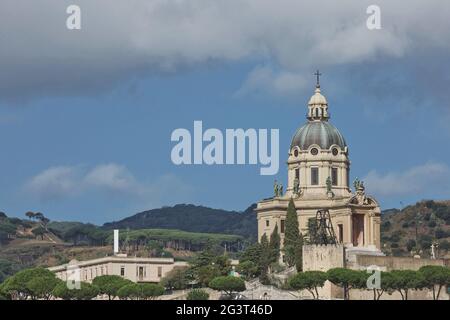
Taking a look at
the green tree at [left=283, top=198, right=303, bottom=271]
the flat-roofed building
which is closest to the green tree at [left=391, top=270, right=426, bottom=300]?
the green tree at [left=283, top=198, right=303, bottom=271]

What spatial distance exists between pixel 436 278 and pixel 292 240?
611 inches

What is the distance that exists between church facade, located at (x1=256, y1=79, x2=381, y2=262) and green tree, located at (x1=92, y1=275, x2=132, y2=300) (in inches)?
695

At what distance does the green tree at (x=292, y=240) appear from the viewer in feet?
Answer: 486

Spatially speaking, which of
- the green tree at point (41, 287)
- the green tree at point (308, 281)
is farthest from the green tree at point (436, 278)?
the green tree at point (41, 287)

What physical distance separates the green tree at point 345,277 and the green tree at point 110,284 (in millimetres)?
18504

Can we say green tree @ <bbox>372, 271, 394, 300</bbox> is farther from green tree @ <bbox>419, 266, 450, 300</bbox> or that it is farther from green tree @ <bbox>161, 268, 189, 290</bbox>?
green tree @ <bbox>161, 268, 189, 290</bbox>

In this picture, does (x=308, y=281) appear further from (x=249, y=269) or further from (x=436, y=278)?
(x=436, y=278)

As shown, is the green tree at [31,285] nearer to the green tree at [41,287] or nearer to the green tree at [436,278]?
the green tree at [41,287]

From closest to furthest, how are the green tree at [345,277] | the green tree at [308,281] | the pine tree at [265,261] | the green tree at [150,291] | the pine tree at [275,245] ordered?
the green tree at [345,277] < the green tree at [308,281] < the green tree at [150,291] < the pine tree at [265,261] < the pine tree at [275,245]

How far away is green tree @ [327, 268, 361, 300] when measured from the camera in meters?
139
